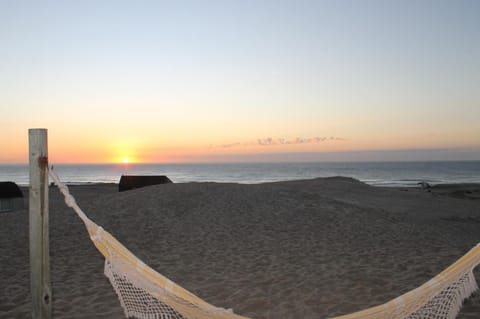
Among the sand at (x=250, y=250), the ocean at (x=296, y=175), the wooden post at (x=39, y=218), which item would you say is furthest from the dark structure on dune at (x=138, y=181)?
the ocean at (x=296, y=175)

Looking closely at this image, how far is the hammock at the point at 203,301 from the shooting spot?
147 inches

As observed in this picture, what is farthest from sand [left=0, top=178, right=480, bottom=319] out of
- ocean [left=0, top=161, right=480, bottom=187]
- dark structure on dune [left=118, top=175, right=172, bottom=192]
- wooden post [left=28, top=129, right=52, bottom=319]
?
ocean [left=0, top=161, right=480, bottom=187]

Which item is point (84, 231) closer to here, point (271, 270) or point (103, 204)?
point (103, 204)

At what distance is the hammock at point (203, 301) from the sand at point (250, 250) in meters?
0.53

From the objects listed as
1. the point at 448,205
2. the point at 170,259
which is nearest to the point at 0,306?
the point at 170,259

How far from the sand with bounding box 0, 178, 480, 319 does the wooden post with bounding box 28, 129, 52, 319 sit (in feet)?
4.96

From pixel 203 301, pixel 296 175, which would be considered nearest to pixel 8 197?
pixel 203 301

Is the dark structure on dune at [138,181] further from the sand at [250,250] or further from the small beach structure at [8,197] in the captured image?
the sand at [250,250]

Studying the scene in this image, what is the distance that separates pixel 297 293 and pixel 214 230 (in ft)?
16.1

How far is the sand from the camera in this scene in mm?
5422

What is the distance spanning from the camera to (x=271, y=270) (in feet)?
22.5

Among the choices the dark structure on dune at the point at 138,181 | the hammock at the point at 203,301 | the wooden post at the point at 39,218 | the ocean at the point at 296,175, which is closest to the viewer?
the wooden post at the point at 39,218

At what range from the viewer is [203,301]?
379 centimetres

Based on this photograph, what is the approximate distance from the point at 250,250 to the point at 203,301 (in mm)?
4666
